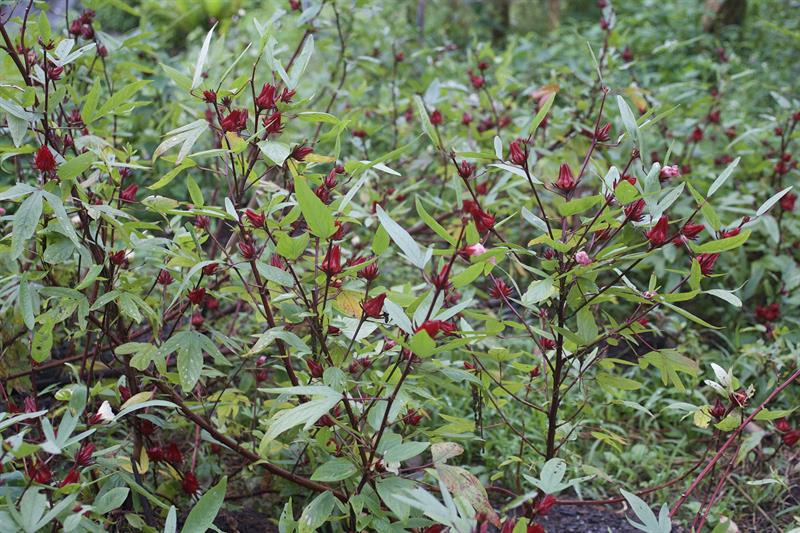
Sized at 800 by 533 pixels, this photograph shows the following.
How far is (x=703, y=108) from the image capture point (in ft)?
14.5

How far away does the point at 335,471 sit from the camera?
1.49m

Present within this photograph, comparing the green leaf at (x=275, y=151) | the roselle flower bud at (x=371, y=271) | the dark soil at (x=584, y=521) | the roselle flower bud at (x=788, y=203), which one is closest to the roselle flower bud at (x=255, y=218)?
the green leaf at (x=275, y=151)

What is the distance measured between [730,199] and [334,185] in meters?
2.12

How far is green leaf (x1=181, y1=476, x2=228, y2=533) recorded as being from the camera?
4.67 feet

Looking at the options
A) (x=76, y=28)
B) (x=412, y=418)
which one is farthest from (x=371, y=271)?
(x=76, y=28)

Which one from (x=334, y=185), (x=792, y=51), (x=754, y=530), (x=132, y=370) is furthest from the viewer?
(x=792, y=51)

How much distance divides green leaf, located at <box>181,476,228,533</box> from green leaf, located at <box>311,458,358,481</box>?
0.18 m

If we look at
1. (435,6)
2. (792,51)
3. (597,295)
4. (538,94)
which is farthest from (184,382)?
(435,6)

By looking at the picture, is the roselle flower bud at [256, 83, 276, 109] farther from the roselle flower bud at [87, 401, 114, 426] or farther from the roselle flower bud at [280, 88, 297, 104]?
the roselle flower bud at [87, 401, 114, 426]

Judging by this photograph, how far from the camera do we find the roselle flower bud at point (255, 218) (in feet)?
4.84

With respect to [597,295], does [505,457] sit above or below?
below

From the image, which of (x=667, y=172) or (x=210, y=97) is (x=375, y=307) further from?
(x=667, y=172)

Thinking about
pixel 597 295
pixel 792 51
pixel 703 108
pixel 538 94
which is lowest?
pixel 792 51

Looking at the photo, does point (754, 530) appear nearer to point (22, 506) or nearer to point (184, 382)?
point (184, 382)
